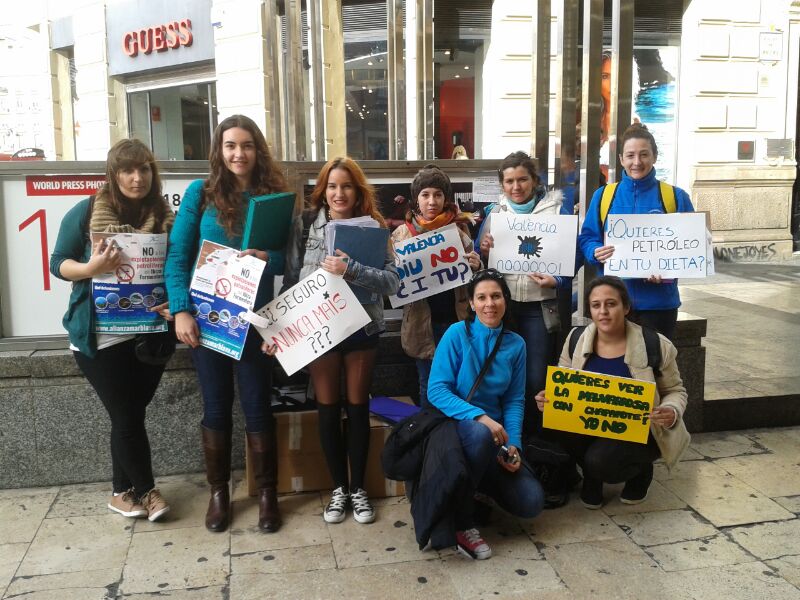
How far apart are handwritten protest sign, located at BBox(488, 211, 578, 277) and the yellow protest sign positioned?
0.66 meters

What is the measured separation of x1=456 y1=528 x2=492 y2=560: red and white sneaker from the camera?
131 inches

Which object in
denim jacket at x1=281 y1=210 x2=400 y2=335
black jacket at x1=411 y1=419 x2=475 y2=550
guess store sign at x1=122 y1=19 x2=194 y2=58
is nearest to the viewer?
black jacket at x1=411 y1=419 x2=475 y2=550

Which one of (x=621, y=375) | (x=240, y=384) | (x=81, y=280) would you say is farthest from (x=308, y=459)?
(x=621, y=375)

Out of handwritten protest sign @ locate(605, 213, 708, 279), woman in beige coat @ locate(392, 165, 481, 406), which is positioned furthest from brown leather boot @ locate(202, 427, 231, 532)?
handwritten protest sign @ locate(605, 213, 708, 279)

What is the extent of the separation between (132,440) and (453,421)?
1.52 meters

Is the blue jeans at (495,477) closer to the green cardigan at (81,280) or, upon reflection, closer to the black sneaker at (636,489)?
the black sneaker at (636,489)

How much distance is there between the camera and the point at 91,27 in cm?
1546

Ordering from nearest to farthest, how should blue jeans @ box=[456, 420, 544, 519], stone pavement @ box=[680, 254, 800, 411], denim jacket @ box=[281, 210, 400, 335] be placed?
blue jeans @ box=[456, 420, 544, 519], denim jacket @ box=[281, 210, 400, 335], stone pavement @ box=[680, 254, 800, 411]

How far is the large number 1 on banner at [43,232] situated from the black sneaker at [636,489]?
10.7 feet

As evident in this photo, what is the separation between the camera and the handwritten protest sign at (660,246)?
13.1 feet

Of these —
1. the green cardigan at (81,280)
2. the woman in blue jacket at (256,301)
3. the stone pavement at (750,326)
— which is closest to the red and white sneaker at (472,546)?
the woman in blue jacket at (256,301)

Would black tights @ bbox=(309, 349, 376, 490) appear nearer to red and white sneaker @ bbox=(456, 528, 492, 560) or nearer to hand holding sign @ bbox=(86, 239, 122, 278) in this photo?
red and white sneaker @ bbox=(456, 528, 492, 560)

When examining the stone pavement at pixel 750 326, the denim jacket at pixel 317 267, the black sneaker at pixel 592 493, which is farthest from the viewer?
the stone pavement at pixel 750 326

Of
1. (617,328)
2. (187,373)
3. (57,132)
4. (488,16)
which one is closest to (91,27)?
(57,132)
